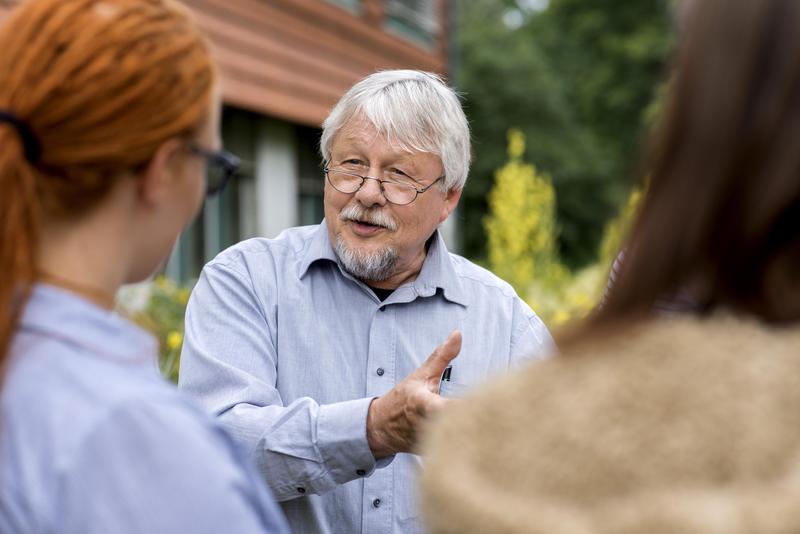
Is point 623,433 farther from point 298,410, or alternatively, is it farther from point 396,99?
point 396,99

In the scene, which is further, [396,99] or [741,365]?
[396,99]

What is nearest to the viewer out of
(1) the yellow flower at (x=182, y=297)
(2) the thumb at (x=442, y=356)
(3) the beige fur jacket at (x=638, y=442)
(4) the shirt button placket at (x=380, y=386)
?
(3) the beige fur jacket at (x=638, y=442)

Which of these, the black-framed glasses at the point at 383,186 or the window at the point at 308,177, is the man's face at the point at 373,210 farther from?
the window at the point at 308,177

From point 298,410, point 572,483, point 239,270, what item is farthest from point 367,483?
point 572,483

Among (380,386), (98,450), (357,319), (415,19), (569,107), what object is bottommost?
(569,107)

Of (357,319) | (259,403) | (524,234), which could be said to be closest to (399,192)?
(357,319)

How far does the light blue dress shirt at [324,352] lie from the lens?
7.77ft

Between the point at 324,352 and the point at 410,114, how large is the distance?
2.29 ft

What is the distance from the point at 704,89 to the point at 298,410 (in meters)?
1.47

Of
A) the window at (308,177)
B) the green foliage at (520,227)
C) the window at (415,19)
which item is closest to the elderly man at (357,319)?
the green foliage at (520,227)

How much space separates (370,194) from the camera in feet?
9.11

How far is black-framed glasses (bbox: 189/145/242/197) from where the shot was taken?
1470 millimetres

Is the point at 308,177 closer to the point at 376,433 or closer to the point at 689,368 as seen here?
the point at 376,433

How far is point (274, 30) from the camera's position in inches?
352
